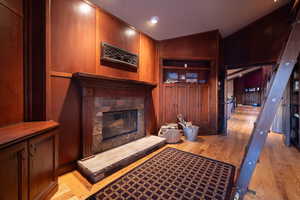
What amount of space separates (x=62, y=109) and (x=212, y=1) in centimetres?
326

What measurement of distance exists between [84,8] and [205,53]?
312 cm

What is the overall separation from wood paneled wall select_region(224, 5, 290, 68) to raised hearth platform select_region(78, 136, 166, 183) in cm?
339

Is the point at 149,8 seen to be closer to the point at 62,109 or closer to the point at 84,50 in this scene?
the point at 84,50

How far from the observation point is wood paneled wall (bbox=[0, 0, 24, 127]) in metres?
1.35

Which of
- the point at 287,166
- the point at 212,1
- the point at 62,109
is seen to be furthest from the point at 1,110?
the point at 287,166

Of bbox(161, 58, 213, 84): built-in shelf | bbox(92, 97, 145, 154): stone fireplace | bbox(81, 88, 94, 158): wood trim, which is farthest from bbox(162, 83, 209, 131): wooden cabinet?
bbox(81, 88, 94, 158): wood trim

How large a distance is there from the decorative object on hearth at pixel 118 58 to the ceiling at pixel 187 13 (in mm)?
679

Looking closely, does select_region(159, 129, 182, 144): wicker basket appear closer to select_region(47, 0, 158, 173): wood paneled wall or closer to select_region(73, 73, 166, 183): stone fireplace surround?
select_region(73, 73, 166, 183): stone fireplace surround

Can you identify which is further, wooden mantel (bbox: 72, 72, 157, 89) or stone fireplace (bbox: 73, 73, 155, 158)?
stone fireplace (bbox: 73, 73, 155, 158)

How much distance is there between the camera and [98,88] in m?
2.19

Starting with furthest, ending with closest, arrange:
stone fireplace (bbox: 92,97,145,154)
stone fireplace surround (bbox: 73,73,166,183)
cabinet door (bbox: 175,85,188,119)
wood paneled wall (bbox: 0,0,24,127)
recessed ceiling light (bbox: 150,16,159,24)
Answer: cabinet door (bbox: 175,85,188,119) → recessed ceiling light (bbox: 150,16,159,24) → stone fireplace (bbox: 92,97,145,154) → stone fireplace surround (bbox: 73,73,166,183) → wood paneled wall (bbox: 0,0,24,127)

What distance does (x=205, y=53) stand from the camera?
364cm

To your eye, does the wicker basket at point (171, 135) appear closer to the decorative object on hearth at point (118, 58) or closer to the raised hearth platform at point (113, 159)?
the raised hearth platform at point (113, 159)

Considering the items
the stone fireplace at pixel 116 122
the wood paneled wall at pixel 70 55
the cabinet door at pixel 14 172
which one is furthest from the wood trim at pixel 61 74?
the cabinet door at pixel 14 172
